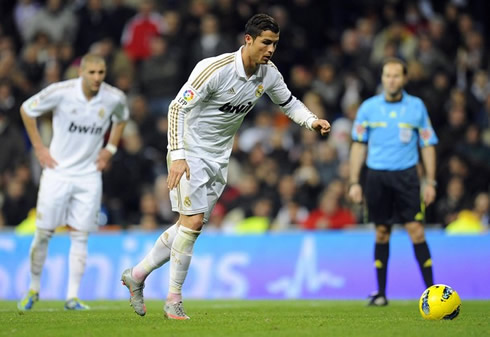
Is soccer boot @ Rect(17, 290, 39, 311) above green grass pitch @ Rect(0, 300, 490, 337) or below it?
below

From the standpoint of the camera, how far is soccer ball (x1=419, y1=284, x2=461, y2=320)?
891 cm

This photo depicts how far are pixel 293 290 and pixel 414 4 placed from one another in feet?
26.3

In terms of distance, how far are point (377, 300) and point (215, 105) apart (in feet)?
12.4

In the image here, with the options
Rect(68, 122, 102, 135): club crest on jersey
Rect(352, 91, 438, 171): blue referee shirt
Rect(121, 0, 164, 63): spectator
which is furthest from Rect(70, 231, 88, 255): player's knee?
Rect(121, 0, 164, 63): spectator

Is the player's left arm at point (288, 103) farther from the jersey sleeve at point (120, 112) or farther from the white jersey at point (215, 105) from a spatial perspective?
the jersey sleeve at point (120, 112)

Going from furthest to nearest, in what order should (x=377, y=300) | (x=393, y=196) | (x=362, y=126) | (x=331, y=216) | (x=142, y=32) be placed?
(x=142, y=32) → (x=331, y=216) → (x=362, y=126) → (x=393, y=196) → (x=377, y=300)

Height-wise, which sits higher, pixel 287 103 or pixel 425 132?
pixel 287 103

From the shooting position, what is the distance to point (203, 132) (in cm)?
923

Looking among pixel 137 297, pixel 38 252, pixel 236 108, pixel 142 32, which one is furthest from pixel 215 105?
pixel 142 32

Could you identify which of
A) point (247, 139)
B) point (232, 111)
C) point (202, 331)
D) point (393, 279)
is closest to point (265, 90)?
point (232, 111)

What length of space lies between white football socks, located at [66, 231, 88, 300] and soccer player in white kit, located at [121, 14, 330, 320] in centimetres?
264

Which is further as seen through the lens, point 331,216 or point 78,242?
point 331,216

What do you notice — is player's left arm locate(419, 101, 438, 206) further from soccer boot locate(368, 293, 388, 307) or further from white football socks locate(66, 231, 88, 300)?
white football socks locate(66, 231, 88, 300)

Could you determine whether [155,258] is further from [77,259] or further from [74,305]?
[77,259]
